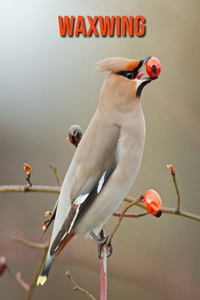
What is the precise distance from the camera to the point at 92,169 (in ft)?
7.02

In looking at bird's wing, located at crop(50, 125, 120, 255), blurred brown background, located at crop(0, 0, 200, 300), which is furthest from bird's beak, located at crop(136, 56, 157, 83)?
blurred brown background, located at crop(0, 0, 200, 300)

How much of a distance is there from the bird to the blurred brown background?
67 centimetres

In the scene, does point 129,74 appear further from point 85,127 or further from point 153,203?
point 85,127

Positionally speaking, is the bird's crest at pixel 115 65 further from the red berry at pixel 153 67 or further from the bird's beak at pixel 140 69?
the red berry at pixel 153 67

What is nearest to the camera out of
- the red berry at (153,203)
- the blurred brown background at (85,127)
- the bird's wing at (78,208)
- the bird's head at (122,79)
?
the red berry at (153,203)

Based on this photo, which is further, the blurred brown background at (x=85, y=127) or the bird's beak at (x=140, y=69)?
the blurred brown background at (x=85, y=127)

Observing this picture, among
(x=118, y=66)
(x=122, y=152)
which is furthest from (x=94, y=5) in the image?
(x=122, y=152)

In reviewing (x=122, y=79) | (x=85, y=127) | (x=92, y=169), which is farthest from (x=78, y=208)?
(x=85, y=127)

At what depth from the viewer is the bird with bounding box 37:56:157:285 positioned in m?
2.11

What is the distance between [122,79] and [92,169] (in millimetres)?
492

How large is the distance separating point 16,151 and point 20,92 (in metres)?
0.63

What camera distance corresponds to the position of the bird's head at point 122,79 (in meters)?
2.16

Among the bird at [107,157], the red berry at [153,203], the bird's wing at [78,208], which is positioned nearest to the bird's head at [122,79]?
the bird at [107,157]

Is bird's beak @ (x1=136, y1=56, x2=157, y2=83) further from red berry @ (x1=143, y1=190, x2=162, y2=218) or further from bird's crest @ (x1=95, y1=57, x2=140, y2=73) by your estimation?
red berry @ (x1=143, y1=190, x2=162, y2=218)
